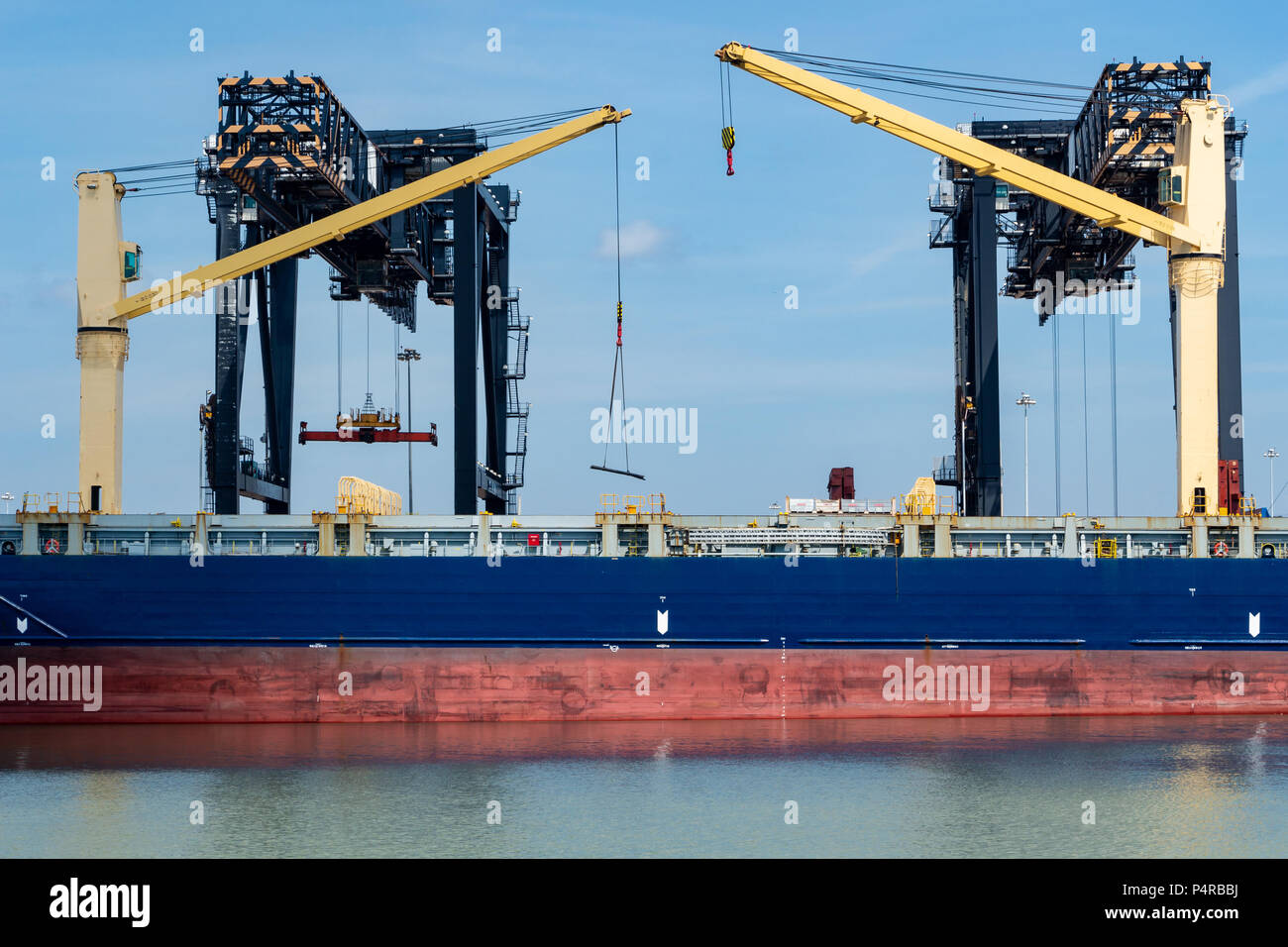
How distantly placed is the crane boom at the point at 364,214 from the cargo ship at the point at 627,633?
6590mm

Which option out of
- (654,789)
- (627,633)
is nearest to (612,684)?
(627,633)

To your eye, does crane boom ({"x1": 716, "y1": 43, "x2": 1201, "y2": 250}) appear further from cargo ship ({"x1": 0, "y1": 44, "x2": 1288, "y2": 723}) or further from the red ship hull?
the red ship hull

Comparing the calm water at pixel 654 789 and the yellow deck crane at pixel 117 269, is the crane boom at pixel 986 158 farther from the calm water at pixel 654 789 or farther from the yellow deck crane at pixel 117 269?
the calm water at pixel 654 789

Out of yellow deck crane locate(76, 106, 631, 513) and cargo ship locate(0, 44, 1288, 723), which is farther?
yellow deck crane locate(76, 106, 631, 513)

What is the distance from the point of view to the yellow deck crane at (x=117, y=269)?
32969 millimetres

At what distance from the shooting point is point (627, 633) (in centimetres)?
3011

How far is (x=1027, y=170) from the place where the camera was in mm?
32125

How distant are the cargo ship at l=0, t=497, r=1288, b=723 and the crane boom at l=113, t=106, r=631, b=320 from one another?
21.6 ft

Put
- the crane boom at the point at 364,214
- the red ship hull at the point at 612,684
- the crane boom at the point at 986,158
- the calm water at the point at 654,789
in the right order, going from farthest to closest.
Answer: the crane boom at the point at 364,214, the crane boom at the point at 986,158, the red ship hull at the point at 612,684, the calm water at the point at 654,789

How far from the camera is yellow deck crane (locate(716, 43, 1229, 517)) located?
31.6 m

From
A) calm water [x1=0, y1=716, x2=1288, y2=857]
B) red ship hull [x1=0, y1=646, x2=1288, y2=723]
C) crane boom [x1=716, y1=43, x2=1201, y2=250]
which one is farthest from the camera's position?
crane boom [x1=716, y1=43, x2=1201, y2=250]

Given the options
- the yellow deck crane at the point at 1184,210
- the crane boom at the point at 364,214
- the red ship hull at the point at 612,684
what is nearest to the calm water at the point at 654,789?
the red ship hull at the point at 612,684

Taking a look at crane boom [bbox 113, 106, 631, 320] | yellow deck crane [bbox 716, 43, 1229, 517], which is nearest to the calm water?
yellow deck crane [bbox 716, 43, 1229, 517]
